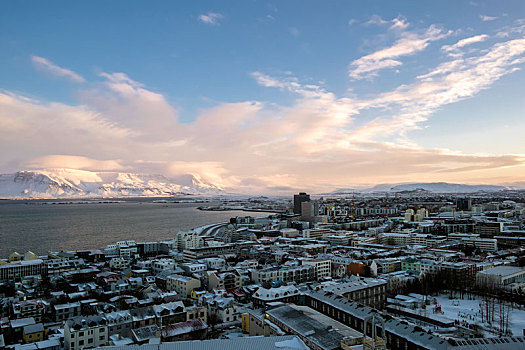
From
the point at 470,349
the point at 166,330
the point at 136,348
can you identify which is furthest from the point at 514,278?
the point at 136,348

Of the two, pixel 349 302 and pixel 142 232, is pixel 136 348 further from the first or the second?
pixel 142 232

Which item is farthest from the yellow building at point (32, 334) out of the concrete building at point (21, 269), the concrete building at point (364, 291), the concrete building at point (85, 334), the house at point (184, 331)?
the concrete building at point (21, 269)

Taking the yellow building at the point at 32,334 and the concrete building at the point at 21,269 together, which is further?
the concrete building at the point at 21,269

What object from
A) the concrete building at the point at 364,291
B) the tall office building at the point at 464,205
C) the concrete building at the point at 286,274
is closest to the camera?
the concrete building at the point at 364,291

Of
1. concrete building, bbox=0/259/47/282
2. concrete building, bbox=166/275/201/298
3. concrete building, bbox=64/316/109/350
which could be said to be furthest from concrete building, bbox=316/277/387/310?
concrete building, bbox=0/259/47/282

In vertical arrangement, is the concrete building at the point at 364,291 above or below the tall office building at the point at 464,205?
below

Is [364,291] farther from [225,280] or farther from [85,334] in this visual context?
[85,334]

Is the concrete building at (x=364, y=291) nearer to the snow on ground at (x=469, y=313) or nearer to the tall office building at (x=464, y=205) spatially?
the snow on ground at (x=469, y=313)

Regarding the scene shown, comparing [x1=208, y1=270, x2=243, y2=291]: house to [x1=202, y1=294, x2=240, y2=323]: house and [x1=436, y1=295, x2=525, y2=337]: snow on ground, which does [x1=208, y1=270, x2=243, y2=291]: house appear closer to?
[x1=202, y1=294, x2=240, y2=323]: house

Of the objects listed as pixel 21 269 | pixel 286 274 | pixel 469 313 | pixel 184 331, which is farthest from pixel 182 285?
pixel 469 313
